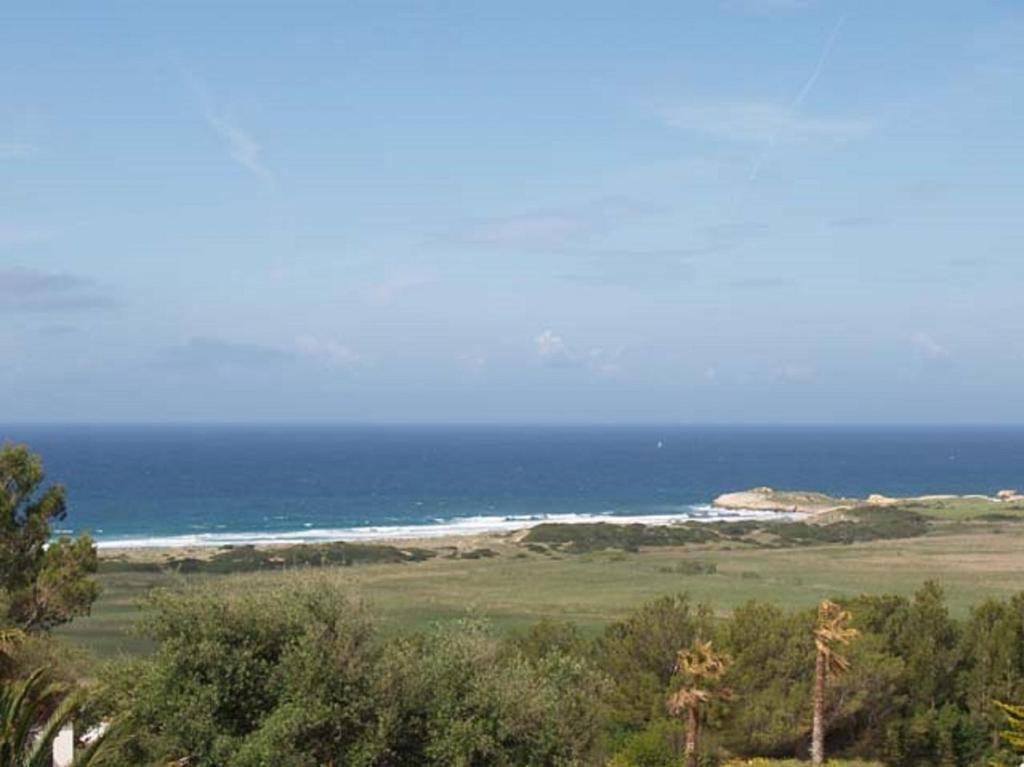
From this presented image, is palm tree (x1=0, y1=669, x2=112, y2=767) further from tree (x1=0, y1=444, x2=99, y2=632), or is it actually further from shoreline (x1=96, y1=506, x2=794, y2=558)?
shoreline (x1=96, y1=506, x2=794, y2=558)

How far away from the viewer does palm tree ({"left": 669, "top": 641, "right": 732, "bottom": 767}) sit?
75.2 feet

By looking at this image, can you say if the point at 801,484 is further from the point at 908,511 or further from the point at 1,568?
the point at 1,568

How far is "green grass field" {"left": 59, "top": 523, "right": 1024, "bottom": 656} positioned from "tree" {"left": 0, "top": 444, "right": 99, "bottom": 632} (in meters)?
15.8

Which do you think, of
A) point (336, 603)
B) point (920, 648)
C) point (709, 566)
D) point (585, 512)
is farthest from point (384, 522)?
point (336, 603)

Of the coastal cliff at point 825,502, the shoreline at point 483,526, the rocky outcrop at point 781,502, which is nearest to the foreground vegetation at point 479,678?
the shoreline at point 483,526

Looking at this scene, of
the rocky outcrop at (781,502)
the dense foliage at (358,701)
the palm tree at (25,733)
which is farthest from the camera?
the rocky outcrop at (781,502)

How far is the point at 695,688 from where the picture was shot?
78.0 ft

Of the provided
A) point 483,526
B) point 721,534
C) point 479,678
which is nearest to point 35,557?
point 479,678

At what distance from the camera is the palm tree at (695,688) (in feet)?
75.2

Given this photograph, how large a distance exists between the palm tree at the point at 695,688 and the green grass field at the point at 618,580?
63.1 feet

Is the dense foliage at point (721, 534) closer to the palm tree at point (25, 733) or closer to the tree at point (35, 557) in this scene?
the tree at point (35, 557)

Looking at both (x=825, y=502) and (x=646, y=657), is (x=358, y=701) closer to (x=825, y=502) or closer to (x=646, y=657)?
(x=646, y=657)

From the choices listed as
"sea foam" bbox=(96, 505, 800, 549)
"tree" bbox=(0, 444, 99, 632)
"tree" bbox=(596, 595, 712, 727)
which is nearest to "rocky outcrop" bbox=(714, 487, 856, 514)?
"sea foam" bbox=(96, 505, 800, 549)

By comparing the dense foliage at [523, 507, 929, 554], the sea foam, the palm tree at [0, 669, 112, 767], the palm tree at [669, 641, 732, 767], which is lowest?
the sea foam
